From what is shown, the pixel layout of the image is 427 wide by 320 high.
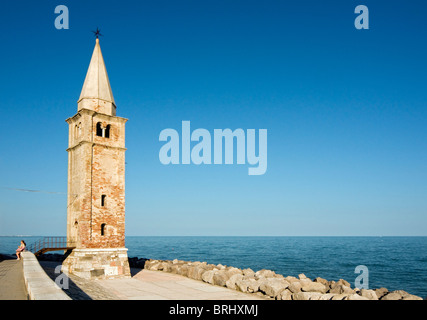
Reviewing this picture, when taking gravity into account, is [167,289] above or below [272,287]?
below

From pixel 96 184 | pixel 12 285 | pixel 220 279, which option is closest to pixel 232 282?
pixel 220 279

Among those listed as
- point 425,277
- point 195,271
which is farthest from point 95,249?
point 425,277

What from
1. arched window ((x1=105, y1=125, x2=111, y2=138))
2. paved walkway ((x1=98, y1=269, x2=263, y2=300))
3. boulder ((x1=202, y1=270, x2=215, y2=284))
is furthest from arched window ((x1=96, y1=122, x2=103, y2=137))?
boulder ((x1=202, y1=270, x2=215, y2=284))

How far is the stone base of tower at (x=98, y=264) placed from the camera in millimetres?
22047

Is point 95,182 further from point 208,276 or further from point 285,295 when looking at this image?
point 285,295

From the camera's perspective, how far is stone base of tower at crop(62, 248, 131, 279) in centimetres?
2205

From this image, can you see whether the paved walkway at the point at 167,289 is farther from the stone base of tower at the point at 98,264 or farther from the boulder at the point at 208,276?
the stone base of tower at the point at 98,264

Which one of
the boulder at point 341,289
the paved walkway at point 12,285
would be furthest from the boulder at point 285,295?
the paved walkway at point 12,285

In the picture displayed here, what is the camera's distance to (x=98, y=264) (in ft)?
73.7

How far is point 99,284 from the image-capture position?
20.8 m

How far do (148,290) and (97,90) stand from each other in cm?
1298
